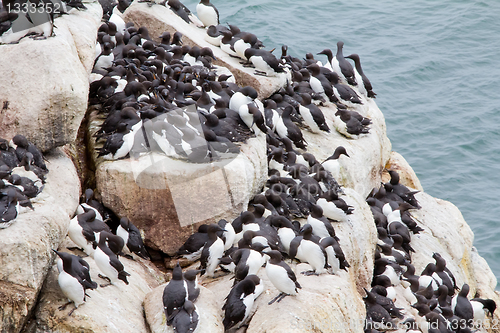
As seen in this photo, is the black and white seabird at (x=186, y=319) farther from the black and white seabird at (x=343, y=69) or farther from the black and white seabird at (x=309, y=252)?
the black and white seabird at (x=343, y=69)

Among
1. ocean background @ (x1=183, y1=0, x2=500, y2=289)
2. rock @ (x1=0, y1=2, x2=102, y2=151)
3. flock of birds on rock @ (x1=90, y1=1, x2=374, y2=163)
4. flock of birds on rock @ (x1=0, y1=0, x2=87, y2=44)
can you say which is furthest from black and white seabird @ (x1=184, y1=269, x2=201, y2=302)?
ocean background @ (x1=183, y1=0, x2=500, y2=289)

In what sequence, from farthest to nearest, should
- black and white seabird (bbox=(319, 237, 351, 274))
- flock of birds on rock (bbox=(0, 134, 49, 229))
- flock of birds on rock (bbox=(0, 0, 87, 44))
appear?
flock of birds on rock (bbox=(0, 0, 87, 44)) → black and white seabird (bbox=(319, 237, 351, 274)) → flock of birds on rock (bbox=(0, 134, 49, 229))

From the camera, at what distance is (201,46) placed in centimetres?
1133

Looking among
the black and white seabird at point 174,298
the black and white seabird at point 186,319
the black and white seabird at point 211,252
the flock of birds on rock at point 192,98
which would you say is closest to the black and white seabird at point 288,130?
the flock of birds on rock at point 192,98

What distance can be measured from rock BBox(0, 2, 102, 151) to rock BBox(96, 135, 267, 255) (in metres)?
0.84

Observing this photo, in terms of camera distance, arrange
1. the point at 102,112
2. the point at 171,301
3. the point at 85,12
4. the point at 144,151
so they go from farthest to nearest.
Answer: the point at 85,12, the point at 102,112, the point at 144,151, the point at 171,301

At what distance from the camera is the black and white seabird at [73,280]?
5410 mm

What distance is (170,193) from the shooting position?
287 inches

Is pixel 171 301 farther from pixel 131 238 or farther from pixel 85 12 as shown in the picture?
pixel 85 12

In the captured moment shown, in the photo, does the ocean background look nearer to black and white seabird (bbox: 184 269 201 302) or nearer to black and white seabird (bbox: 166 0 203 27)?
black and white seabird (bbox: 166 0 203 27)

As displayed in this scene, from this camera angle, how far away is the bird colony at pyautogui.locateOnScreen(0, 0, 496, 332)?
238 inches

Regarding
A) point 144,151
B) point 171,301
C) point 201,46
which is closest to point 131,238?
point 144,151

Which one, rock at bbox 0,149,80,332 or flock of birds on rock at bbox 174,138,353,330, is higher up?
rock at bbox 0,149,80,332

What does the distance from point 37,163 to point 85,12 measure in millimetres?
3768
